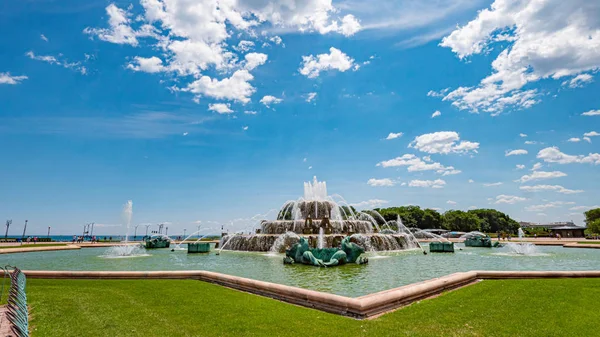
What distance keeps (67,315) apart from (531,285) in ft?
46.3

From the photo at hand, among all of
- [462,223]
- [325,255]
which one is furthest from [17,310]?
[462,223]

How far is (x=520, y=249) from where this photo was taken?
30.0 metres

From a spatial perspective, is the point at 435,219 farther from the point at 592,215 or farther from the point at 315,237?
the point at 315,237

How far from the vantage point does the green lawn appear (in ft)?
22.3

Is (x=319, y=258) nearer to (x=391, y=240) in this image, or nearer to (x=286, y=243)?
(x=286, y=243)

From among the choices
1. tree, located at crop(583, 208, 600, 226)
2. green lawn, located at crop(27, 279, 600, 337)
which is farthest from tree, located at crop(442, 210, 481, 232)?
green lawn, located at crop(27, 279, 600, 337)

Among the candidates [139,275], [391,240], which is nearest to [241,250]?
[391,240]

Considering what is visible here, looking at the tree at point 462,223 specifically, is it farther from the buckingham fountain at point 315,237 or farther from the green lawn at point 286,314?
the green lawn at point 286,314

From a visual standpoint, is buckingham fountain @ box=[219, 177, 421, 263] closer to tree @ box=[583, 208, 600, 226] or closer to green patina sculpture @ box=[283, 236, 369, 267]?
green patina sculpture @ box=[283, 236, 369, 267]

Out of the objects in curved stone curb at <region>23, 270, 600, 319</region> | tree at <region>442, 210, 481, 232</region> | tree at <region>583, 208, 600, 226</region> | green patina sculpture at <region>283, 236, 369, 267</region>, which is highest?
tree at <region>583, 208, 600, 226</region>

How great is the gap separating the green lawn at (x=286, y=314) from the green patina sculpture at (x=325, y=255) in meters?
7.48

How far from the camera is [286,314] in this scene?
8078mm

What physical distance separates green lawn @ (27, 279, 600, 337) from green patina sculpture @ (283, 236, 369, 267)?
24.5 ft

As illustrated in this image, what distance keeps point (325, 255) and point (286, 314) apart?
10108 millimetres
